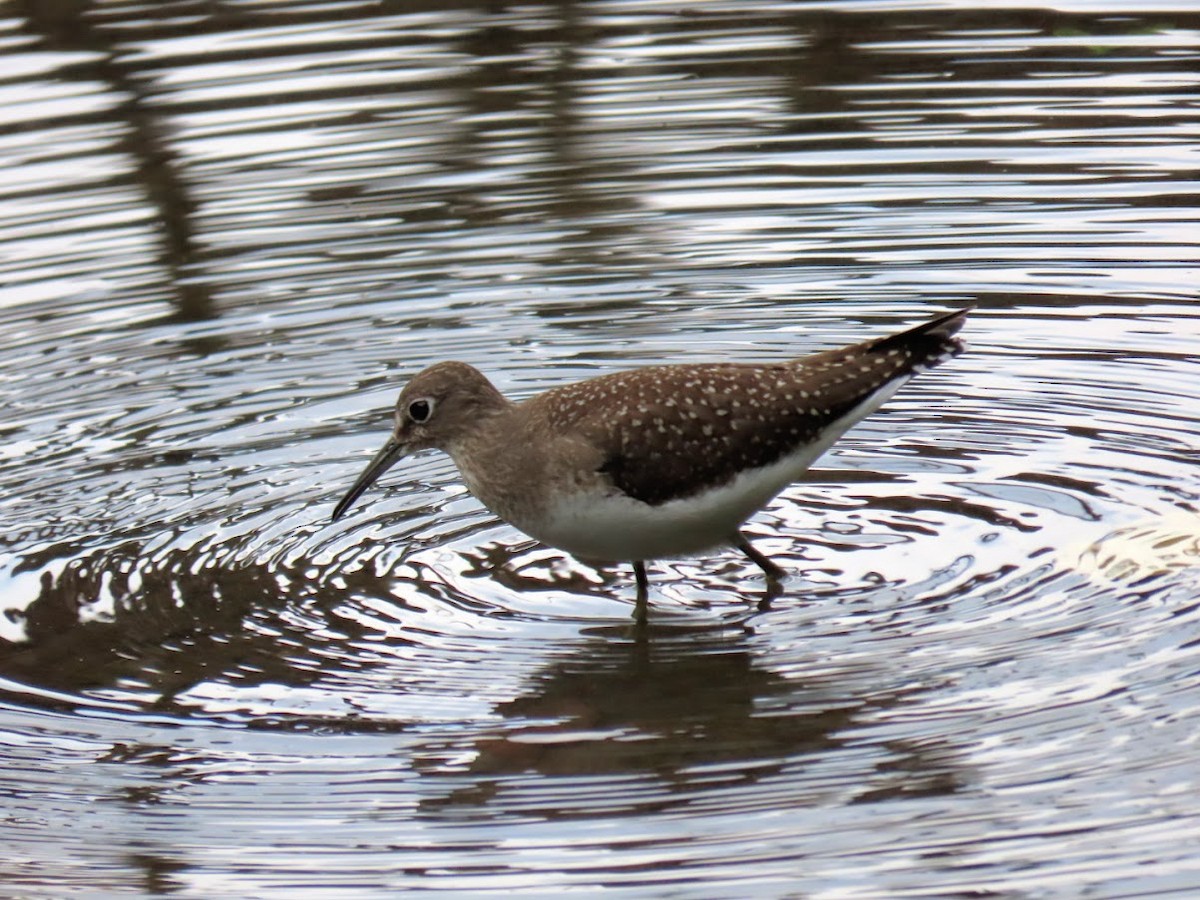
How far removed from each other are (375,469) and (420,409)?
411 mm

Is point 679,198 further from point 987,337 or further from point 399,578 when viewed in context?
point 399,578

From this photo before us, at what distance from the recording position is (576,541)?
25.8 feet

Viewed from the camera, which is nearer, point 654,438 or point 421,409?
point 654,438

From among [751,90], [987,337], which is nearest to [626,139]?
[751,90]

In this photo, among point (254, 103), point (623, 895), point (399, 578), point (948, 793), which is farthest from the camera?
point (254, 103)

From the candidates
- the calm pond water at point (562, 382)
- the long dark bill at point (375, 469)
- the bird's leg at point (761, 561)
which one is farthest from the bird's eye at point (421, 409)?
the bird's leg at point (761, 561)

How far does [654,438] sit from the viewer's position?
7840mm

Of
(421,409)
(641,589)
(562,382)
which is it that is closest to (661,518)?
(641,589)

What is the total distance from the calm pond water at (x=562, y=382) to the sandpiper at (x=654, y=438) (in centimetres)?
39

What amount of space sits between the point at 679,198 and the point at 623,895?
8.08 metres

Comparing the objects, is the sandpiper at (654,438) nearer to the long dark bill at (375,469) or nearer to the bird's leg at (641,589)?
the bird's leg at (641,589)

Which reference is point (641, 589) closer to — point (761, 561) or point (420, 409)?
point (761, 561)

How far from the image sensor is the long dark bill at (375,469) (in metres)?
8.54

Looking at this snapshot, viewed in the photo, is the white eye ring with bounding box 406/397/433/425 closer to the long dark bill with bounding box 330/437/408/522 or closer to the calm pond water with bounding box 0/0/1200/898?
the long dark bill with bounding box 330/437/408/522
